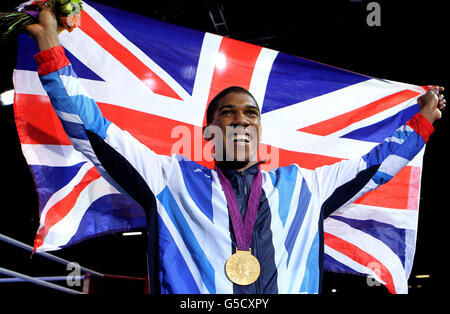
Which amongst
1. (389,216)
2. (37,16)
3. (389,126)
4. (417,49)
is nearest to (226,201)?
(37,16)

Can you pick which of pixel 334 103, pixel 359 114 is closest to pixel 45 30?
pixel 334 103

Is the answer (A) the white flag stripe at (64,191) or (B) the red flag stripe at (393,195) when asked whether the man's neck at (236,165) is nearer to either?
(A) the white flag stripe at (64,191)

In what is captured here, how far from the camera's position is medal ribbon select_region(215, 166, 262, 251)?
5.20ft

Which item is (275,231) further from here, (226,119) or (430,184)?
(430,184)

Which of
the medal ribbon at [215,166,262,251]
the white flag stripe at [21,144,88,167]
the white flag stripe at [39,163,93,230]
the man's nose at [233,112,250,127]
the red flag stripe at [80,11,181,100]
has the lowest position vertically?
the medal ribbon at [215,166,262,251]

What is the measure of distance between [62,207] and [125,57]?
3.17ft

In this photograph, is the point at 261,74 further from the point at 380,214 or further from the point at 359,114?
the point at 380,214

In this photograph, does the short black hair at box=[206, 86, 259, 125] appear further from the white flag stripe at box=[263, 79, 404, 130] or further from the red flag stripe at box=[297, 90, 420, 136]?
the red flag stripe at box=[297, 90, 420, 136]

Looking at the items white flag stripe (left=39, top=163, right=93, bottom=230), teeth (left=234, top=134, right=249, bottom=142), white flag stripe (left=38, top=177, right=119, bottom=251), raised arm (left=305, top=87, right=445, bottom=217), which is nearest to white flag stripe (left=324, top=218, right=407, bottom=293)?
raised arm (left=305, top=87, right=445, bottom=217)

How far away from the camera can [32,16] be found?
1.47 metres

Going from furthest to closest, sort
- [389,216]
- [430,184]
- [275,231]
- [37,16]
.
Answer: [430,184], [389,216], [275,231], [37,16]

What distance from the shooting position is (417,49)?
439 centimetres
